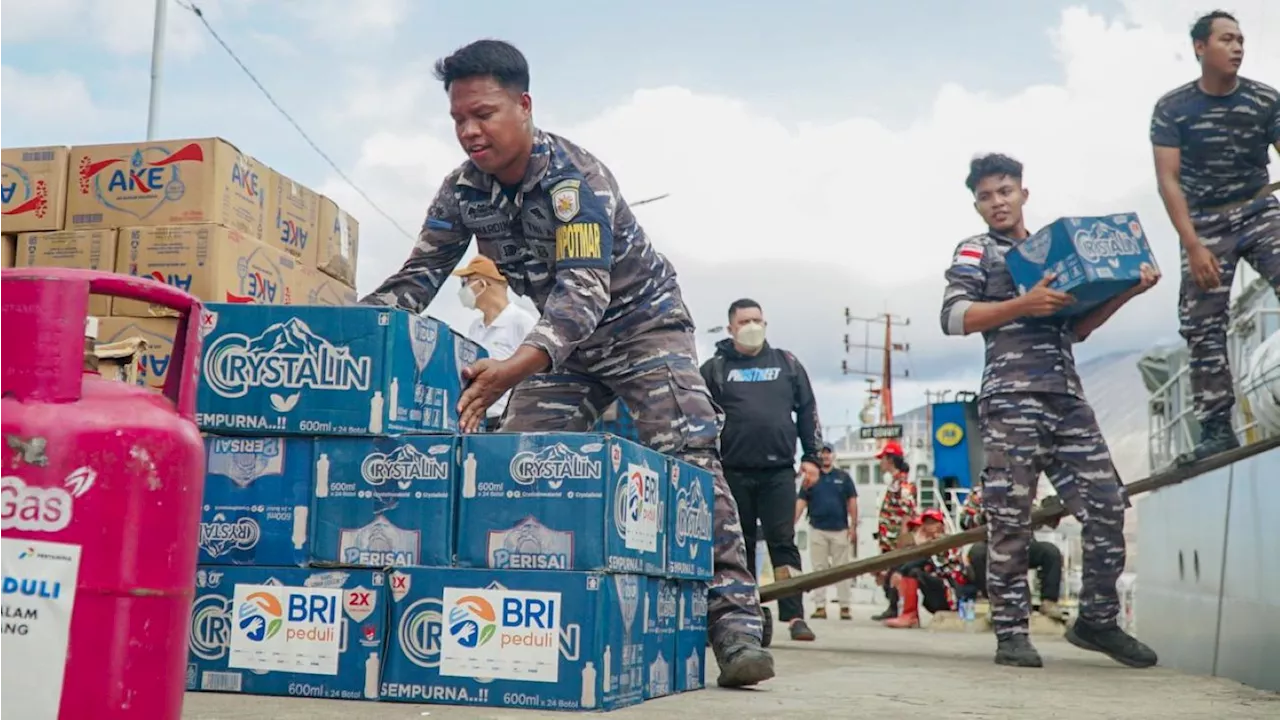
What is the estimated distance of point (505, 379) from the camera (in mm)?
3340

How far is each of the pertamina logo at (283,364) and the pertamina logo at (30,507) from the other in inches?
57.9

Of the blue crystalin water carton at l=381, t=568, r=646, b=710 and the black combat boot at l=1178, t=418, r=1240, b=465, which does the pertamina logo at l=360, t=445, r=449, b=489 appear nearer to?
the blue crystalin water carton at l=381, t=568, r=646, b=710

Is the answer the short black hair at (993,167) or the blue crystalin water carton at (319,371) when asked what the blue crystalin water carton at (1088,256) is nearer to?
the short black hair at (993,167)

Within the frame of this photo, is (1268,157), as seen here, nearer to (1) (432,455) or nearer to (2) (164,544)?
(1) (432,455)

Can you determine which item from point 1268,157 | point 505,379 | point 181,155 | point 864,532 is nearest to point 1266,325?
point 1268,157

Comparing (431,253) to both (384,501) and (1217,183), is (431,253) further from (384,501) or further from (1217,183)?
(1217,183)

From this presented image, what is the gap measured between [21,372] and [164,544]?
324mm

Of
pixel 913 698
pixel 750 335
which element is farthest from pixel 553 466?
pixel 750 335

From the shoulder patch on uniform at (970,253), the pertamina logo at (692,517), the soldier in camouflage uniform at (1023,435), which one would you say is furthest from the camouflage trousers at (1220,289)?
the pertamina logo at (692,517)

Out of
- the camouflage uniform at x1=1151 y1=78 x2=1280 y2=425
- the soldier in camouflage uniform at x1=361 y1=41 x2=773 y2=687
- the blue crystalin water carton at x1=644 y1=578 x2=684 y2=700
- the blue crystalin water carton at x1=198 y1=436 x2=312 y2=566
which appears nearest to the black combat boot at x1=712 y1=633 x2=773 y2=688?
the soldier in camouflage uniform at x1=361 y1=41 x2=773 y2=687

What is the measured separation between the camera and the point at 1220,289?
208 inches

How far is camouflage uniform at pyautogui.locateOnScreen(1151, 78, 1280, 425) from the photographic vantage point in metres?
5.20

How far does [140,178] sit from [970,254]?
126 inches

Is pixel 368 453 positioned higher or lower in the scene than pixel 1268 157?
lower
